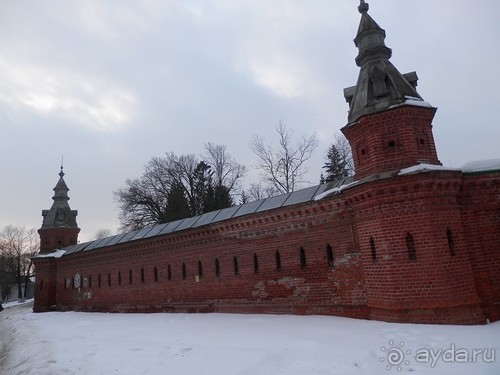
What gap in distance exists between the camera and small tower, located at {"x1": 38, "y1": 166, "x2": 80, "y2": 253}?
91.6 feet

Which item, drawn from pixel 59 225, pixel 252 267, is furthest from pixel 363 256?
pixel 59 225

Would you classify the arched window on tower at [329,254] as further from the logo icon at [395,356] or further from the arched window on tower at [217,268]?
the arched window on tower at [217,268]

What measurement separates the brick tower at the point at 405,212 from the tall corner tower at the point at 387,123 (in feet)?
0.09

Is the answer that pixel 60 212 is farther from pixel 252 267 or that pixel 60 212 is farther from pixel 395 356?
pixel 395 356

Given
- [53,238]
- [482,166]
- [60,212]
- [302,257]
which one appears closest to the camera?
[482,166]

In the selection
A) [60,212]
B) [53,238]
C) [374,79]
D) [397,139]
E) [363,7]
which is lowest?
[397,139]

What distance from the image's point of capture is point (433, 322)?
8695mm

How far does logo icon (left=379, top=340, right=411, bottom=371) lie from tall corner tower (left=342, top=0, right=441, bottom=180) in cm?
478

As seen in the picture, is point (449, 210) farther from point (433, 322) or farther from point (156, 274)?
point (156, 274)

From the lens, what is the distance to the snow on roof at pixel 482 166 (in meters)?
10.0

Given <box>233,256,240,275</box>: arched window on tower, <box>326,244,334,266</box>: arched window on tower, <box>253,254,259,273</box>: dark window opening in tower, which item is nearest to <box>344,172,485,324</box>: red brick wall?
<box>326,244,334,266</box>: arched window on tower

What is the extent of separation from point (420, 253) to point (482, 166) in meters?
3.28

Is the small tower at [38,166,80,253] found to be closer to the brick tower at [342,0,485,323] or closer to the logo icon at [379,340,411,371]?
the brick tower at [342,0,485,323]

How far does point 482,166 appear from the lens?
10.1 meters
